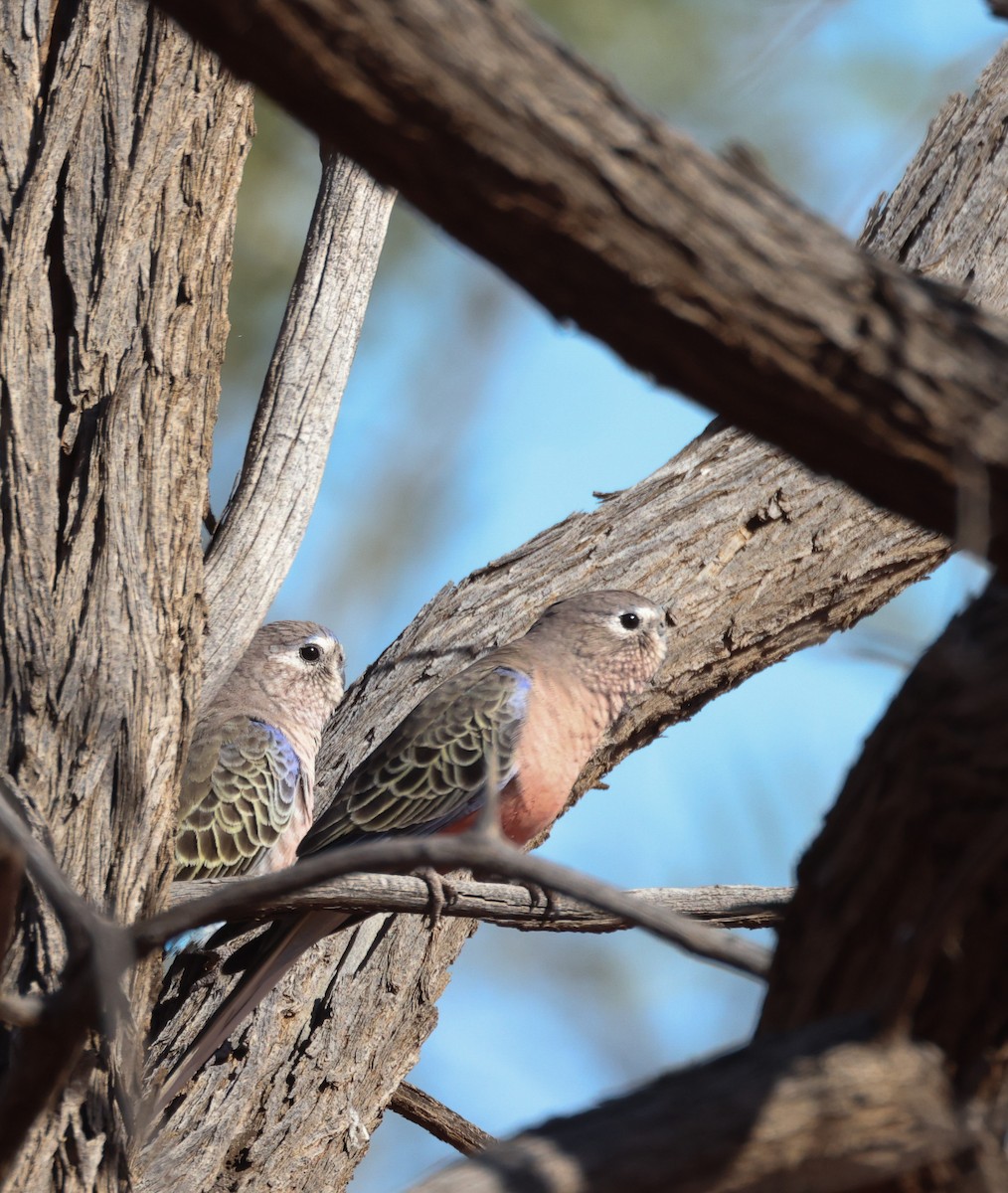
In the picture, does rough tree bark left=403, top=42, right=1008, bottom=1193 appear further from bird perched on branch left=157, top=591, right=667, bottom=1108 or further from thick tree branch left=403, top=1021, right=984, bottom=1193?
bird perched on branch left=157, top=591, right=667, bottom=1108

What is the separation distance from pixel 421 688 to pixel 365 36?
4252mm

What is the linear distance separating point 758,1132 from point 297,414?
392cm

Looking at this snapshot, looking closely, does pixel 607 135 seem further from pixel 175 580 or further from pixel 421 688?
pixel 421 688

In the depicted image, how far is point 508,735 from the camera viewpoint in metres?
5.91

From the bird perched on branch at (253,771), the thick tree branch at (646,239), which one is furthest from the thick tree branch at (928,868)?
the bird perched on branch at (253,771)

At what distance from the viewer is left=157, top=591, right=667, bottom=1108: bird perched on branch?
5.83 metres

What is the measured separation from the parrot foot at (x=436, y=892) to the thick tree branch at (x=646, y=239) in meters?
2.14

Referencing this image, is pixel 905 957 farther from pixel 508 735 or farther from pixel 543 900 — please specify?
pixel 508 735

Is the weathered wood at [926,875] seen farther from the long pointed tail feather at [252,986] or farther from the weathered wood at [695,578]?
the weathered wood at [695,578]

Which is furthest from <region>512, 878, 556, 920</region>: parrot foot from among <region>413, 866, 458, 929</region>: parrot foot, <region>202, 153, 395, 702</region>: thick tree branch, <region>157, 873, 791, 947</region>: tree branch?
<region>202, 153, 395, 702</region>: thick tree branch

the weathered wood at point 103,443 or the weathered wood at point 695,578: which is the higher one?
the weathered wood at point 695,578

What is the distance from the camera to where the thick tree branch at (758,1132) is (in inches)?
90.3

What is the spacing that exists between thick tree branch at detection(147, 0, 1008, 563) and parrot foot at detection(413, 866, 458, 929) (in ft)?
7.02

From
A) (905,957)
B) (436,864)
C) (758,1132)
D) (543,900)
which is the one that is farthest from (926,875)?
(543,900)
